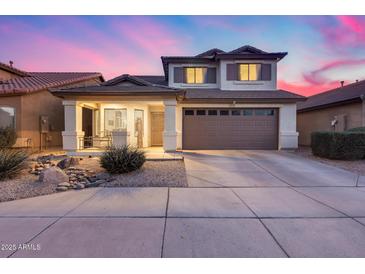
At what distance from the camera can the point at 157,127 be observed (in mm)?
14484

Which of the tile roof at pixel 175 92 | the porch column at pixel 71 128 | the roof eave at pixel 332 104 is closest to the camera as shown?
the tile roof at pixel 175 92

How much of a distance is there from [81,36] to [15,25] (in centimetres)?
265

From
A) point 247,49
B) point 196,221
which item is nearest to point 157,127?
point 247,49

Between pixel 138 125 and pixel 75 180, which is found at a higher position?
pixel 138 125

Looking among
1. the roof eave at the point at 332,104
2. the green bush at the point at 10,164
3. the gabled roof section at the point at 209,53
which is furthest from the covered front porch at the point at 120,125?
the roof eave at the point at 332,104

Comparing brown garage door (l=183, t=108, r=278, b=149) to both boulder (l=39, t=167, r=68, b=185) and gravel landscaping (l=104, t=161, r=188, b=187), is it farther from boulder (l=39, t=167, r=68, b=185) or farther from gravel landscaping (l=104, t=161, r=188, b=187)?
boulder (l=39, t=167, r=68, b=185)

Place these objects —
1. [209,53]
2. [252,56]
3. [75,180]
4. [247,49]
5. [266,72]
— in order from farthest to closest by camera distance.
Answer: [209,53] → [247,49] → [266,72] → [252,56] → [75,180]

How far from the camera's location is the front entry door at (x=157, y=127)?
1441 centimetres

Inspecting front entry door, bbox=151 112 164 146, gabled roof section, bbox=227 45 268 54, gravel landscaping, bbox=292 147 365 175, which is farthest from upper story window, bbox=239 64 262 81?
gravel landscaping, bbox=292 147 365 175

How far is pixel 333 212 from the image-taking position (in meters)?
4.16

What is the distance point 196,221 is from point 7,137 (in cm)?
1229

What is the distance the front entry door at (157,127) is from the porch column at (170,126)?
11.9ft

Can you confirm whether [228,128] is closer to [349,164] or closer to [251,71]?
[251,71]

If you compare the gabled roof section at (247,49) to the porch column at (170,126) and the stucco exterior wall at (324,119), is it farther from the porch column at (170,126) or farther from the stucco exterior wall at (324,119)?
the porch column at (170,126)
